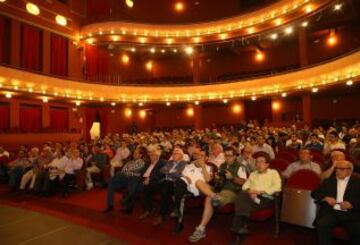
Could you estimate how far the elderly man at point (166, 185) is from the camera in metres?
4.12

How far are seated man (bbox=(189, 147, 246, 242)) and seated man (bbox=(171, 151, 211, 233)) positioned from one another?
6.9 inches

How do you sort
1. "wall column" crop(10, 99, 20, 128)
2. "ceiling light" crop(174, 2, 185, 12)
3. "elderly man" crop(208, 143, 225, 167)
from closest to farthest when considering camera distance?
1. "elderly man" crop(208, 143, 225, 167)
2. "wall column" crop(10, 99, 20, 128)
3. "ceiling light" crop(174, 2, 185, 12)

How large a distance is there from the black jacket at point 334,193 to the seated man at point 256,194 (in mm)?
501

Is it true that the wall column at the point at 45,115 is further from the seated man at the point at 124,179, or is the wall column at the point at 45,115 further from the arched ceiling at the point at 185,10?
the seated man at the point at 124,179

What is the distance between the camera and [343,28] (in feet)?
53.8

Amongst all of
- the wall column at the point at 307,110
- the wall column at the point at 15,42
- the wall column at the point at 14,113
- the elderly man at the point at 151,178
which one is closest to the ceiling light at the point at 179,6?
the wall column at the point at 15,42

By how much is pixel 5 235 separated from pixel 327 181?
13.4 ft

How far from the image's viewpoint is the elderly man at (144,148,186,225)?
4.12 meters

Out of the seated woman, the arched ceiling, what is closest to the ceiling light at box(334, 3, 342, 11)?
the arched ceiling

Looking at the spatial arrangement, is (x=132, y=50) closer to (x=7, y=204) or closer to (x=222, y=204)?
(x=7, y=204)

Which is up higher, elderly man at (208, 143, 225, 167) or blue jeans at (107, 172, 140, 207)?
elderly man at (208, 143, 225, 167)

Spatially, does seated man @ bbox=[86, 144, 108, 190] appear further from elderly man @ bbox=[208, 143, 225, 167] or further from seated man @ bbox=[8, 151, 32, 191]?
elderly man @ bbox=[208, 143, 225, 167]

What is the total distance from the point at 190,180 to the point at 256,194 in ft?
3.15

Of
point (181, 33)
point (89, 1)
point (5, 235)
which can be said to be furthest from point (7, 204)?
point (89, 1)
